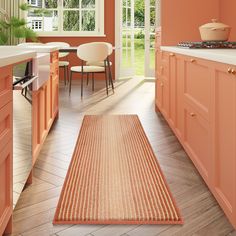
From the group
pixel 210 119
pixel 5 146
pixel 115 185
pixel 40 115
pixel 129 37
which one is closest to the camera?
pixel 5 146

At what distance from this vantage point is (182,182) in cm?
254

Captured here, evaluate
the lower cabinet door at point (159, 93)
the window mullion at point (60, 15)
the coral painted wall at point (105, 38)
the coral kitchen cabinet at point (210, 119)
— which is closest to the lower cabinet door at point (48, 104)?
the coral kitchen cabinet at point (210, 119)

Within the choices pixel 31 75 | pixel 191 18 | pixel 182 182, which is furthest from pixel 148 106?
pixel 31 75

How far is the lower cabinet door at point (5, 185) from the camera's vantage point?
165cm

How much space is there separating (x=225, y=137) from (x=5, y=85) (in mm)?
1001

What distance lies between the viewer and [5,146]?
1.69 meters

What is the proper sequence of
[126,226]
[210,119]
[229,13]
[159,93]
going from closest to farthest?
[126,226] → [210,119] → [229,13] → [159,93]

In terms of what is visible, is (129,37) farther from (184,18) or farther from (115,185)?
(115,185)

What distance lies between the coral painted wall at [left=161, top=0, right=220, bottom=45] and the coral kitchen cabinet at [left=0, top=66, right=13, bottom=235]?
292 centimetres

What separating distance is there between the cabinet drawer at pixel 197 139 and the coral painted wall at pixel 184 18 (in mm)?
1520

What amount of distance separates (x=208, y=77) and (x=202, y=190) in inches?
25.3

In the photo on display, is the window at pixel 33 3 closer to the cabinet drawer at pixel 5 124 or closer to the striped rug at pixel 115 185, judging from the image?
the striped rug at pixel 115 185

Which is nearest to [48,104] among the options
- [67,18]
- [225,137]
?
[225,137]

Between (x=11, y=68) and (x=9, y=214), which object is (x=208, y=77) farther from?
(x=9, y=214)
